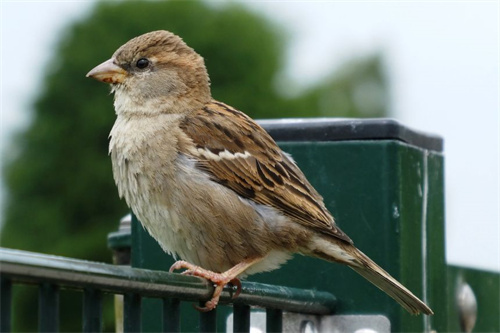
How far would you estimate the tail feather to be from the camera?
3.39 metres

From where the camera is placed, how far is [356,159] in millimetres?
3662

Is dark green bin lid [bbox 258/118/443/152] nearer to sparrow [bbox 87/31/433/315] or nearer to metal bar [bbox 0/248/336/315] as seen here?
sparrow [bbox 87/31/433/315]

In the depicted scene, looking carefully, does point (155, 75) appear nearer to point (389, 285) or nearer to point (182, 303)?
point (182, 303)

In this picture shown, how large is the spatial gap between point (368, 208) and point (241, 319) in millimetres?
970

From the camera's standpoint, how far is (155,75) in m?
4.18

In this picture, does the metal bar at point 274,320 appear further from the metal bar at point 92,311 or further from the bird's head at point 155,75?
the bird's head at point 155,75

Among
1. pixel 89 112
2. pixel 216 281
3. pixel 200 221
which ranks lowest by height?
pixel 216 281

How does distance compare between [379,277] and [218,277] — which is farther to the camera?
[379,277]

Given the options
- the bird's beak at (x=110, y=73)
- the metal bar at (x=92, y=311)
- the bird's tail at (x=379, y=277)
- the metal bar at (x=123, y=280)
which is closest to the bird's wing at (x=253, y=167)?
the bird's tail at (x=379, y=277)

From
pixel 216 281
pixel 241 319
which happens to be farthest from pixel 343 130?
pixel 241 319

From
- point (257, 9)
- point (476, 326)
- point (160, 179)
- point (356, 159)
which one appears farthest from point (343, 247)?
point (257, 9)

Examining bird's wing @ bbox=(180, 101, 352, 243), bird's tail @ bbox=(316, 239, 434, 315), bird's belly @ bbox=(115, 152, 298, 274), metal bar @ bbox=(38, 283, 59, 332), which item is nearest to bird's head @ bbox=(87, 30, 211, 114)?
bird's wing @ bbox=(180, 101, 352, 243)

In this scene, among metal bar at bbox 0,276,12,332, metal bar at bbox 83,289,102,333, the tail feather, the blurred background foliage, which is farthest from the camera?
the blurred background foliage

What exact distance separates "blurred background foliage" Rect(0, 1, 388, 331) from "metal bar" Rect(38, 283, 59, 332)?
1712cm
